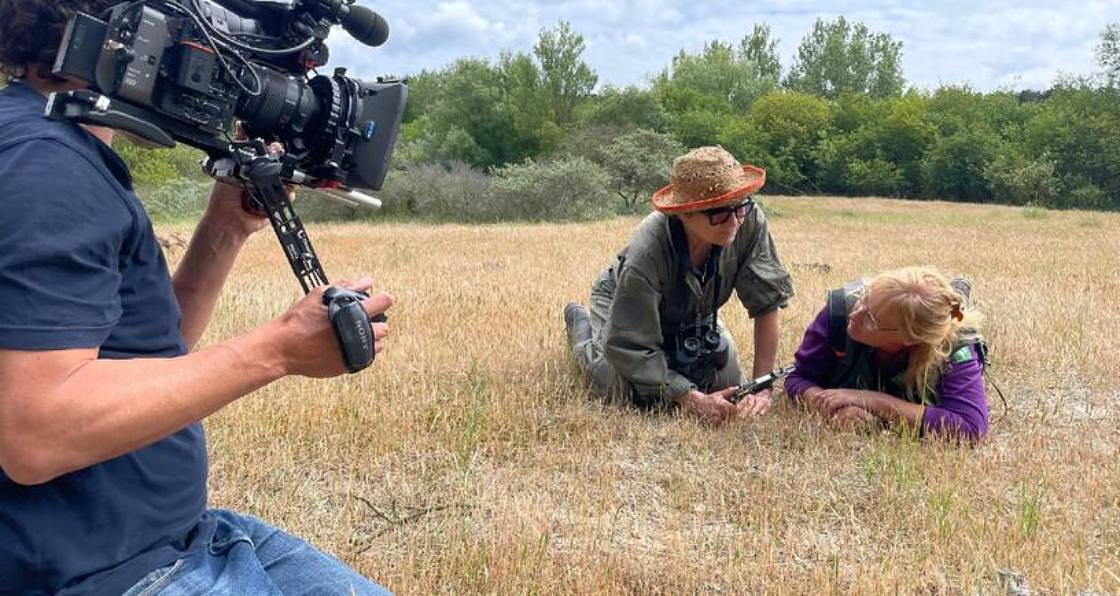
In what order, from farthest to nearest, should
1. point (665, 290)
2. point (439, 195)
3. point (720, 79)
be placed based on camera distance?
point (720, 79) < point (439, 195) < point (665, 290)

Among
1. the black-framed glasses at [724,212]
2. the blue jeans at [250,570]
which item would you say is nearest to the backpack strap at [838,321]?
the black-framed glasses at [724,212]

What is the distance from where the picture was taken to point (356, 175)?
228 centimetres

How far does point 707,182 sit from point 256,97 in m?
2.93

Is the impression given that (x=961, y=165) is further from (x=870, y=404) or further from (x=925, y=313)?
(x=925, y=313)

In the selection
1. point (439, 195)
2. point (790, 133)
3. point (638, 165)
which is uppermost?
point (790, 133)

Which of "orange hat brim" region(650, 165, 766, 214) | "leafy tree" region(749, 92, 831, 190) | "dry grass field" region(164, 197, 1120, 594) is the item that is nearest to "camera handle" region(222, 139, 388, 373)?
"dry grass field" region(164, 197, 1120, 594)

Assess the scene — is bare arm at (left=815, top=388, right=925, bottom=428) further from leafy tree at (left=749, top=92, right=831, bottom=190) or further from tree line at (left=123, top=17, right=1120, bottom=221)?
leafy tree at (left=749, top=92, right=831, bottom=190)

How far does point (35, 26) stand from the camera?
5.47 feet

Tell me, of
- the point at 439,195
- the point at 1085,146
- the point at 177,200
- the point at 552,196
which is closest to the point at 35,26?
the point at 552,196

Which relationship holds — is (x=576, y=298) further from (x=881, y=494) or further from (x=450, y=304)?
(x=881, y=494)

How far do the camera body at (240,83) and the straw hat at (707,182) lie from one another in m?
2.48

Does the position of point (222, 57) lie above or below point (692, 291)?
above

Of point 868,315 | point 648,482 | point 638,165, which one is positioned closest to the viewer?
point 648,482

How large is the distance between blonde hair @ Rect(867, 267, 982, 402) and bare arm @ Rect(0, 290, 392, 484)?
3.20 meters
